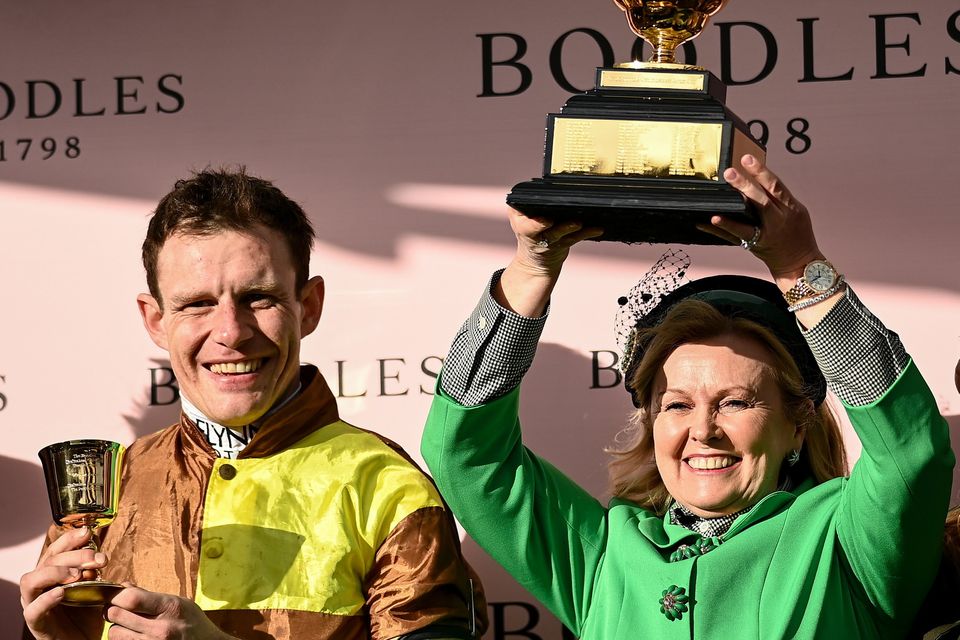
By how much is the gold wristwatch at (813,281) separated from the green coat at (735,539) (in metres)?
0.19

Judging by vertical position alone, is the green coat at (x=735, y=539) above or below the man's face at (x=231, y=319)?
below

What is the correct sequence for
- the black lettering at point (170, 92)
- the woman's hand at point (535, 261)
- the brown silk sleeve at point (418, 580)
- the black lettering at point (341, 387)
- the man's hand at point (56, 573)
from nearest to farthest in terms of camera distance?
1. the woman's hand at point (535, 261)
2. the man's hand at point (56, 573)
3. the brown silk sleeve at point (418, 580)
4. the black lettering at point (341, 387)
5. the black lettering at point (170, 92)

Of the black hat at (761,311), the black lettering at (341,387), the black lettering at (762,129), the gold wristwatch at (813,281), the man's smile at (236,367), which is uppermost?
the black lettering at (762,129)

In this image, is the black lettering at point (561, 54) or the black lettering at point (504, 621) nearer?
the black lettering at point (504, 621)

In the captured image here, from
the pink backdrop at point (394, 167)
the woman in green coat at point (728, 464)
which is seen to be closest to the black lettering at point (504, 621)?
the pink backdrop at point (394, 167)

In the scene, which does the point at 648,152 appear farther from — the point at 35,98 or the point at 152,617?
the point at 35,98

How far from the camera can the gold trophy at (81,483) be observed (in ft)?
10.4

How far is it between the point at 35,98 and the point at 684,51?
1.58 m

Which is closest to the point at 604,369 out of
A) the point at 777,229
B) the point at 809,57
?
the point at 809,57

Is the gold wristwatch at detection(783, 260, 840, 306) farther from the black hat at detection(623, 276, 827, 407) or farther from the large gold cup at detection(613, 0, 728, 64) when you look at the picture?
the large gold cup at detection(613, 0, 728, 64)

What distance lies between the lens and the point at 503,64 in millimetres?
4230

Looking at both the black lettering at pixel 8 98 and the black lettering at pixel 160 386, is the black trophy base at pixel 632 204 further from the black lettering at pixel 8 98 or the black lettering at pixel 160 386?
the black lettering at pixel 8 98

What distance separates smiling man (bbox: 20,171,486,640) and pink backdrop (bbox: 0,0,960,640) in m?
0.67

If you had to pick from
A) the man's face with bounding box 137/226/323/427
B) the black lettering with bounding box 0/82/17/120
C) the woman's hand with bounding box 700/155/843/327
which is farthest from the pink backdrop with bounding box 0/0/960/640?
the woman's hand with bounding box 700/155/843/327
